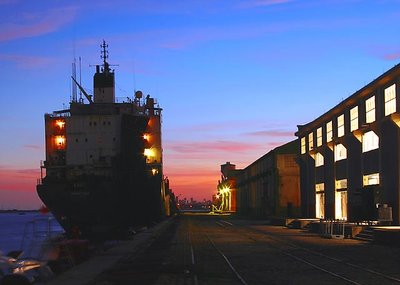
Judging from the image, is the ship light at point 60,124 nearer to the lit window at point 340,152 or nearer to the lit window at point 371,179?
the lit window at point 340,152

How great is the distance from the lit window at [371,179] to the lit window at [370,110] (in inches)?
146

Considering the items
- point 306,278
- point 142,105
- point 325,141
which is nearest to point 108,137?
point 142,105

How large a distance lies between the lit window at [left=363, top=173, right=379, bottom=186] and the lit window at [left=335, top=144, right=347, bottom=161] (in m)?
5.74

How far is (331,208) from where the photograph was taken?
52781 millimetres

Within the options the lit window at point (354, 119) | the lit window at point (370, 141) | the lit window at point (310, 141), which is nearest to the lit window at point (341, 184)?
the lit window at point (354, 119)

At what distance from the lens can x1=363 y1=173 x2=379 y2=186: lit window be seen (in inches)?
1619

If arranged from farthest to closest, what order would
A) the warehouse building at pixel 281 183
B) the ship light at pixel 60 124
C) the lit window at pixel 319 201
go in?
the warehouse building at pixel 281 183 → the ship light at pixel 60 124 → the lit window at pixel 319 201

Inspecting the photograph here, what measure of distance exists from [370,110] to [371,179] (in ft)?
15.4

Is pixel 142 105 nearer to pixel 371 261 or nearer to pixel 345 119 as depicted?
pixel 345 119

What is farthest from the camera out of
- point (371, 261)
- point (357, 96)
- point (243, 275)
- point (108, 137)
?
point (108, 137)

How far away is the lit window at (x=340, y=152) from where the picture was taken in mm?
49809

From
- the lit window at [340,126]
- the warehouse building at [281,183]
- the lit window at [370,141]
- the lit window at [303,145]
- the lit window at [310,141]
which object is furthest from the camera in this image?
the warehouse building at [281,183]

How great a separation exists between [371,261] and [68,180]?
1489 inches

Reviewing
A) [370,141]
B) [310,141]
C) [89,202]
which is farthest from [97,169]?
[370,141]
